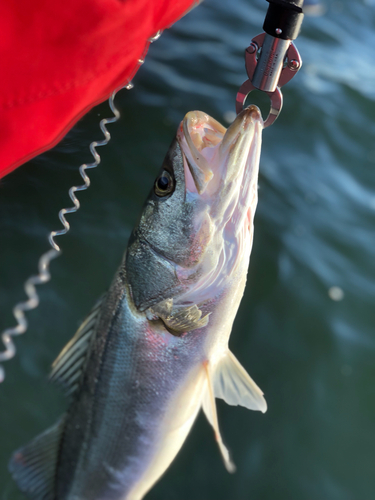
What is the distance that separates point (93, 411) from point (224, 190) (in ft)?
3.51

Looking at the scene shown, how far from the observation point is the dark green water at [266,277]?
2.60 meters

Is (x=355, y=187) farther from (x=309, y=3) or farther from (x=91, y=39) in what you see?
(x=91, y=39)

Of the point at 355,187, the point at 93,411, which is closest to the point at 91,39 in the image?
the point at 93,411

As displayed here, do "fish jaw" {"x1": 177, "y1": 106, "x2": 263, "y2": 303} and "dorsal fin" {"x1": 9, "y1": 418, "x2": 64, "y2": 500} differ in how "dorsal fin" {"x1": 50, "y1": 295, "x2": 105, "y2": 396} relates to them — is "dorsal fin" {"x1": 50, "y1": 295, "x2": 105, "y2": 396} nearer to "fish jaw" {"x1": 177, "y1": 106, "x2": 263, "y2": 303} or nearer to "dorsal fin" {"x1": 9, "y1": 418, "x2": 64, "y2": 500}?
"dorsal fin" {"x1": 9, "y1": 418, "x2": 64, "y2": 500}

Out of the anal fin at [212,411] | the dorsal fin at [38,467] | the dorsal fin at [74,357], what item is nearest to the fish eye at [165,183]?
the dorsal fin at [74,357]

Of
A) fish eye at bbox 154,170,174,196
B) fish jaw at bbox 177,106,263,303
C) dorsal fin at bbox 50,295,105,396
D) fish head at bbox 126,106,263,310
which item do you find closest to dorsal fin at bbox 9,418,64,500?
dorsal fin at bbox 50,295,105,396

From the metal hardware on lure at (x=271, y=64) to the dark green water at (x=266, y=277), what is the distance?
3.00 ft

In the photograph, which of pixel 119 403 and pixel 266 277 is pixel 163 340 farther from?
pixel 266 277

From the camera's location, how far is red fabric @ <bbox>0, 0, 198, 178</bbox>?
1.30 metres

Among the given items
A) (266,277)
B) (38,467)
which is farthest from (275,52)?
(266,277)

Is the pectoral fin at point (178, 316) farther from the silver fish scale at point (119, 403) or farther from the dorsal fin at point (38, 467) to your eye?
the dorsal fin at point (38, 467)

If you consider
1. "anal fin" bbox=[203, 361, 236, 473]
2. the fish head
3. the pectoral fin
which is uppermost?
the fish head

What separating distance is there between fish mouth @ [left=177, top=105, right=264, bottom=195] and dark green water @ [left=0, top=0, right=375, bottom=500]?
27.0 inches

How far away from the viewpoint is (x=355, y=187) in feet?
14.2
